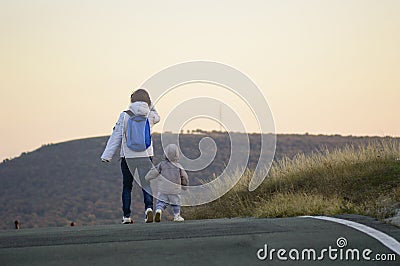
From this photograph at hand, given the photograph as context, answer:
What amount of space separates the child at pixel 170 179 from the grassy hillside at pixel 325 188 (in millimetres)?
1383

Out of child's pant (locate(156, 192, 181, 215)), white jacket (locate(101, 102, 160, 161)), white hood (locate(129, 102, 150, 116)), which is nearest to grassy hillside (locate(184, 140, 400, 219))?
child's pant (locate(156, 192, 181, 215))

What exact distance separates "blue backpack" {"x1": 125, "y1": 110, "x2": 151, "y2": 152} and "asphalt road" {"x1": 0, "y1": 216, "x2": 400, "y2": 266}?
3777mm

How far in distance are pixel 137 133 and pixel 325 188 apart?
4004mm

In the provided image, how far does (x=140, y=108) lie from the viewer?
43.3ft

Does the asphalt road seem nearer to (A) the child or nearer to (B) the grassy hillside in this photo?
(B) the grassy hillside

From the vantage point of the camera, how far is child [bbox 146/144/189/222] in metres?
13.9

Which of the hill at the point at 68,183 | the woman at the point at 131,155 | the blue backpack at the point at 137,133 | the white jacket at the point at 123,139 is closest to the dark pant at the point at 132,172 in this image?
the woman at the point at 131,155

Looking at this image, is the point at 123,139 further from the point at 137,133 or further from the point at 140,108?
the point at 140,108

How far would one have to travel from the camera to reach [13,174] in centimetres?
8138

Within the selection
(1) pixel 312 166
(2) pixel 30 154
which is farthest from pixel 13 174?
(1) pixel 312 166

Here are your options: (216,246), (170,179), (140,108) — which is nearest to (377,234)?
(216,246)

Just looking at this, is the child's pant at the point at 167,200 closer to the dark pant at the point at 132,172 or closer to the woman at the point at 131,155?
the woman at the point at 131,155

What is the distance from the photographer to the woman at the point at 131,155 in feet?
43.1

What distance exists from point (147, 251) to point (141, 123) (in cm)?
575
